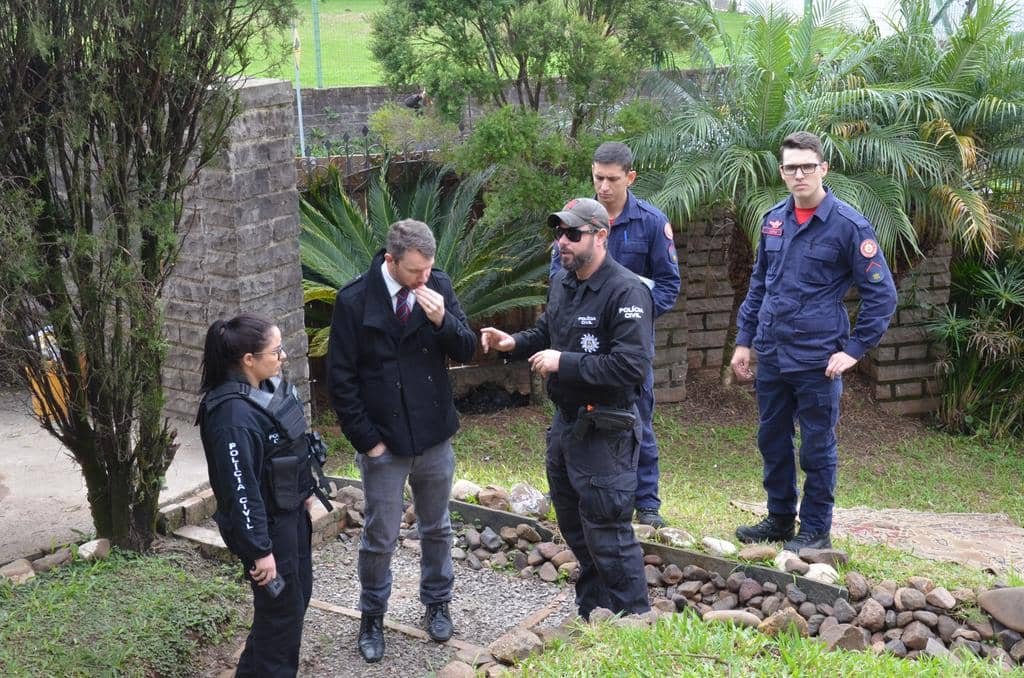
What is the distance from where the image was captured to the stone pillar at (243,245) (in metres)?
6.11

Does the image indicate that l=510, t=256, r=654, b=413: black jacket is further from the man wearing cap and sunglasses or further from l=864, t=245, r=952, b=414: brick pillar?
l=864, t=245, r=952, b=414: brick pillar

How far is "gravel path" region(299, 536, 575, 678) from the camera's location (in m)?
4.51

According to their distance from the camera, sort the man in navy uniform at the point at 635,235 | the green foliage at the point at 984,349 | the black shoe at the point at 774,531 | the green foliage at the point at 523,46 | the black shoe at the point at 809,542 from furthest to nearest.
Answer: the green foliage at the point at 984,349, the green foliage at the point at 523,46, the black shoe at the point at 774,531, the man in navy uniform at the point at 635,235, the black shoe at the point at 809,542

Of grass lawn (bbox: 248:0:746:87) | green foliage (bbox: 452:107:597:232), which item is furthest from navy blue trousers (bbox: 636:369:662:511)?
grass lawn (bbox: 248:0:746:87)

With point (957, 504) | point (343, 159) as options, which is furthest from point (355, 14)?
point (957, 504)

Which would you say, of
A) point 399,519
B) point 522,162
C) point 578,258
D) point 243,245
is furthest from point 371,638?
point 522,162

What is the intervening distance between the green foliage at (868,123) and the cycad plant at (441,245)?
4.20 ft

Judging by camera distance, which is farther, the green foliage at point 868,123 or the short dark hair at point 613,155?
the green foliage at point 868,123

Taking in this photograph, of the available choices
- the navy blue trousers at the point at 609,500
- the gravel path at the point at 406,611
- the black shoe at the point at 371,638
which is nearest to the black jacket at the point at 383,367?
the navy blue trousers at the point at 609,500

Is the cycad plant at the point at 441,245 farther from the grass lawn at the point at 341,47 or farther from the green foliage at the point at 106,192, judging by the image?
the grass lawn at the point at 341,47

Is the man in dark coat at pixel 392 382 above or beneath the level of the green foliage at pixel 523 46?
beneath

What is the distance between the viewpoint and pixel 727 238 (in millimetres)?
9945

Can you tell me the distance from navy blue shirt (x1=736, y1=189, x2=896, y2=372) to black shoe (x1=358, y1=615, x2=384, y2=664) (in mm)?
2211

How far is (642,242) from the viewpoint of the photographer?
209 inches
